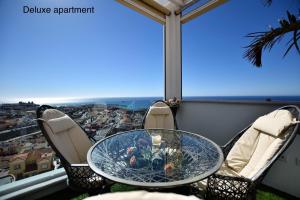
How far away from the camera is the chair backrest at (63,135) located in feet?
5.19

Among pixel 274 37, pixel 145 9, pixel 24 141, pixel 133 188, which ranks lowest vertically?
pixel 133 188

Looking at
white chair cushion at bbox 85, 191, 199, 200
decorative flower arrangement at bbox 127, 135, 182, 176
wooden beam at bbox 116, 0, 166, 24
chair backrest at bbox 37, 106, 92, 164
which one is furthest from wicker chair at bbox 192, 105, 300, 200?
wooden beam at bbox 116, 0, 166, 24

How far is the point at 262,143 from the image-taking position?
168 cm

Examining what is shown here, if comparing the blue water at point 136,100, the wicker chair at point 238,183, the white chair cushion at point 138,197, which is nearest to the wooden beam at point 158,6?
the blue water at point 136,100

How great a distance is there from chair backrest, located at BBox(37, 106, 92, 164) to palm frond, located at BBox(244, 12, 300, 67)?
8.07 feet

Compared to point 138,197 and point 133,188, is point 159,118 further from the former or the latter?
point 138,197

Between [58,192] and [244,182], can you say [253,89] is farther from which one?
[58,192]

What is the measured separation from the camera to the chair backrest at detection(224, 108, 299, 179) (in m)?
→ 1.37

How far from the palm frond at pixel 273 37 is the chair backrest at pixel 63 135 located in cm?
246

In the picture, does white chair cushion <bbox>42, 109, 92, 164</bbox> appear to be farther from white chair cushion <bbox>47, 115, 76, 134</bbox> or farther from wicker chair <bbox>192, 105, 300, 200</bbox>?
wicker chair <bbox>192, 105, 300, 200</bbox>

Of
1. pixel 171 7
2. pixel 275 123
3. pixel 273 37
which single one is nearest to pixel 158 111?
pixel 275 123

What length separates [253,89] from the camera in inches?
109

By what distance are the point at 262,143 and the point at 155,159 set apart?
1.15 meters

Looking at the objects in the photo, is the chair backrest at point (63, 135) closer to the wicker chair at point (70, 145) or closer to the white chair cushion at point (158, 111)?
the wicker chair at point (70, 145)
